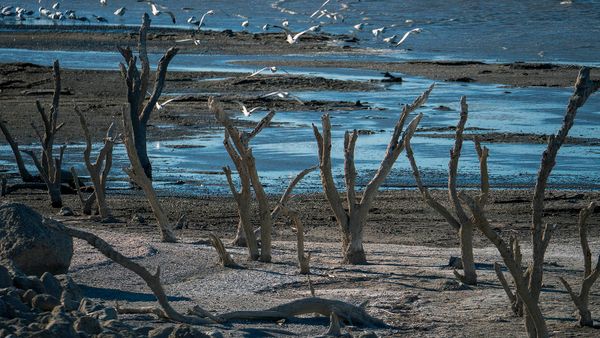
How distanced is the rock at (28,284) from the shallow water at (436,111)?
8.08 meters

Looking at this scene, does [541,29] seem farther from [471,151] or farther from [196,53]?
[471,151]

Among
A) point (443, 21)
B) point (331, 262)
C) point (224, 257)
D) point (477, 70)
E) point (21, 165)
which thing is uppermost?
point (224, 257)

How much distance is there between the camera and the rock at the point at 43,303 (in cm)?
604

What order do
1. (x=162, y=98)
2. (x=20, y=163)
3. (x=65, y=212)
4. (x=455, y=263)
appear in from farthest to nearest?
(x=162, y=98), (x=20, y=163), (x=65, y=212), (x=455, y=263)

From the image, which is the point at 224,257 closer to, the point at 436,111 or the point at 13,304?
the point at 13,304

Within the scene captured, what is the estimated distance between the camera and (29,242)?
24.4 feet

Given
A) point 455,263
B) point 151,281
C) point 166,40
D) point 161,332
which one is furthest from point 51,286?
point 166,40

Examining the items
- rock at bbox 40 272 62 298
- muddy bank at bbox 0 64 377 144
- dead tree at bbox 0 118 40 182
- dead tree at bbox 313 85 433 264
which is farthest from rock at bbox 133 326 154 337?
muddy bank at bbox 0 64 377 144

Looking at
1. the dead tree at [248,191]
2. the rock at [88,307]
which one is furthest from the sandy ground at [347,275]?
the rock at [88,307]

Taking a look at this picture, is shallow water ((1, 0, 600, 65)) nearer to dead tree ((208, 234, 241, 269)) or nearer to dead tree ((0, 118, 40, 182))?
dead tree ((0, 118, 40, 182))

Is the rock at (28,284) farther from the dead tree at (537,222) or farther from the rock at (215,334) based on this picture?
the dead tree at (537,222)

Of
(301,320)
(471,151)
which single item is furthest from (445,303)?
(471,151)

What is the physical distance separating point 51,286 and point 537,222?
106 inches

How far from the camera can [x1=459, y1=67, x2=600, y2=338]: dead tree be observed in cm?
609
